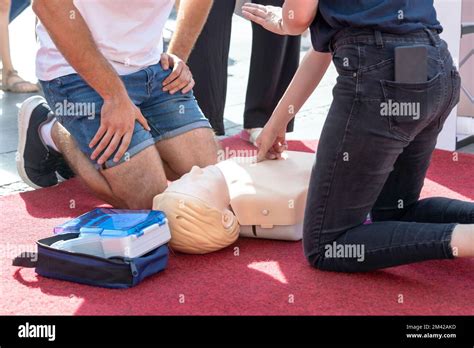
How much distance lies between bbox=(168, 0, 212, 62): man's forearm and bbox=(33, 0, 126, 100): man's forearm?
1.73ft

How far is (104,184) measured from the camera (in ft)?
8.66

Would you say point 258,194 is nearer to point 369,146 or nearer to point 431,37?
point 369,146

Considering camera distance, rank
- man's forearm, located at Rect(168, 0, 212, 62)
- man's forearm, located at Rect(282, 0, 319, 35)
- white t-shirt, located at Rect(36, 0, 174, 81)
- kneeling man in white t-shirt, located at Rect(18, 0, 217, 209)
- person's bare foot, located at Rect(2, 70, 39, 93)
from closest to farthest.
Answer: man's forearm, located at Rect(282, 0, 319, 35) → kneeling man in white t-shirt, located at Rect(18, 0, 217, 209) → white t-shirt, located at Rect(36, 0, 174, 81) → man's forearm, located at Rect(168, 0, 212, 62) → person's bare foot, located at Rect(2, 70, 39, 93)

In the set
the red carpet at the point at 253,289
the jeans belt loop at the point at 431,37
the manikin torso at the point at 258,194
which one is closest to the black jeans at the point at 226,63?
the manikin torso at the point at 258,194

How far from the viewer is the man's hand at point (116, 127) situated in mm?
2453

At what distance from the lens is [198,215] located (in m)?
2.30

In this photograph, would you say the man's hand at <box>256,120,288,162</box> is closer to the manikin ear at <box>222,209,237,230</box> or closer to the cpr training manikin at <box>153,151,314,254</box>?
the cpr training manikin at <box>153,151,314,254</box>

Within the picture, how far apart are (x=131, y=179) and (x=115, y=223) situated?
1.16 feet

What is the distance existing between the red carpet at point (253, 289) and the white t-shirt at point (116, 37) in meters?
→ 0.60

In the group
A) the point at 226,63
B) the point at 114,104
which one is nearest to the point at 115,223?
A: the point at 114,104

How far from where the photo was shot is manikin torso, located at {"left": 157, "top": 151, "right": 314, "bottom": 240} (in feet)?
7.75

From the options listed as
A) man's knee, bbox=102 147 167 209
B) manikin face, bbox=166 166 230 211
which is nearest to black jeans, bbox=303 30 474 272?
manikin face, bbox=166 166 230 211

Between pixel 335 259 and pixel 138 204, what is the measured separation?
0.72 m
